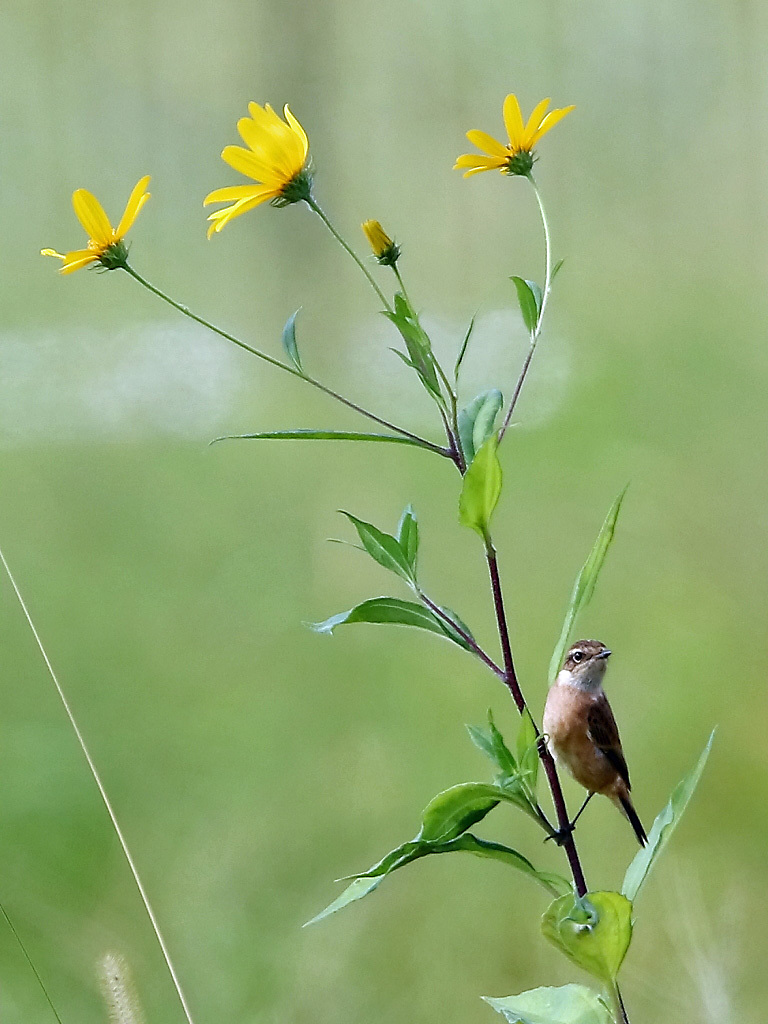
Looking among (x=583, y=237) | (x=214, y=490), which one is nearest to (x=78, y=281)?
(x=214, y=490)

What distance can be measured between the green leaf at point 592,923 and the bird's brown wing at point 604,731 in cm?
12

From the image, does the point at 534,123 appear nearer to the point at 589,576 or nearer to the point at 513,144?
the point at 513,144

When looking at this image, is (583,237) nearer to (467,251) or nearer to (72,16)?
(467,251)

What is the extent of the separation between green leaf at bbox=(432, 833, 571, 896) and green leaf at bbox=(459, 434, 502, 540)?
15 centimetres

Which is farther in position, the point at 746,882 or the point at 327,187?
the point at 327,187

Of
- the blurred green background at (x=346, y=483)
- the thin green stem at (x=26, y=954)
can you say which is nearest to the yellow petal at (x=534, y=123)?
the blurred green background at (x=346, y=483)

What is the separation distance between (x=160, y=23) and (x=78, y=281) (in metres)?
0.24

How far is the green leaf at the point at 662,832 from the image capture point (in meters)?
0.48

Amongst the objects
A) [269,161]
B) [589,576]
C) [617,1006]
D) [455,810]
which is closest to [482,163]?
[269,161]

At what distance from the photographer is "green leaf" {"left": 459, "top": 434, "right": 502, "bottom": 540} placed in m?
0.46

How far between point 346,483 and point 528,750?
1.47 ft

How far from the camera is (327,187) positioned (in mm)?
907

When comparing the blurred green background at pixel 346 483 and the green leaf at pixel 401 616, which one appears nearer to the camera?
the green leaf at pixel 401 616

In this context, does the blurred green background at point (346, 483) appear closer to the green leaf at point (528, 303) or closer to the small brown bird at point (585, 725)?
the small brown bird at point (585, 725)
